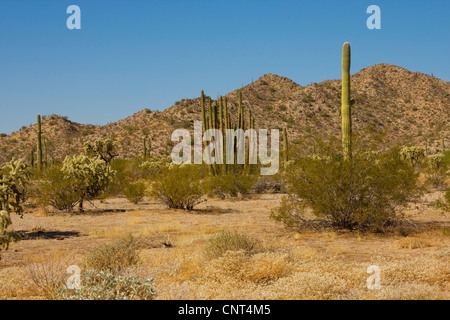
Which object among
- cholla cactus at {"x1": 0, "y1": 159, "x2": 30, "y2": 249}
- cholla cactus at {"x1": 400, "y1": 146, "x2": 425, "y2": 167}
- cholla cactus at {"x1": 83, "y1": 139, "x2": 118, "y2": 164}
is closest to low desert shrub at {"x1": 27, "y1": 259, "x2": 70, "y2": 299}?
cholla cactus at {"x1": 0, "y1": 159, "x2": 30, "y2": 249}

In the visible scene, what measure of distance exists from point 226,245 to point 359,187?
17.1ft

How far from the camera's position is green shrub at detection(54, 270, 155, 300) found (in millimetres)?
5512

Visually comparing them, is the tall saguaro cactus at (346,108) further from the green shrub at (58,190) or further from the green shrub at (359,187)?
the green shrub at (58,190)

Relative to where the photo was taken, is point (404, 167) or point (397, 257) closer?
point (397, 257)

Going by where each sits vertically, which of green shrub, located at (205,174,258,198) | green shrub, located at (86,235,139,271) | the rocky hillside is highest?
the rocky hillside

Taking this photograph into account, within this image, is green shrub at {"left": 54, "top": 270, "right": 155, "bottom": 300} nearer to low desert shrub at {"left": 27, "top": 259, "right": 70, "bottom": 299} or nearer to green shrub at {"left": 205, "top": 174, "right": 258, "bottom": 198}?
low desert shrub at {"left": 27, "top": 259, "right": 70, "bottom": 299}

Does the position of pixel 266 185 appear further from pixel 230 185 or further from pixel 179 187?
pixel 179 187

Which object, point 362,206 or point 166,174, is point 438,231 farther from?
point 166,174

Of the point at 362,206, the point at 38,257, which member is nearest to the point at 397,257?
the point at 362,206

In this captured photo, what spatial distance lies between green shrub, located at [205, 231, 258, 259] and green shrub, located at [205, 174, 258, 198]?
15.3 metres

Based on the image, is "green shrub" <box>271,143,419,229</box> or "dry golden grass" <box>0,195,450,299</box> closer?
"dry golden grass" <box>0,195,450,299</box>

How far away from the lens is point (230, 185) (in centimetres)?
2495
